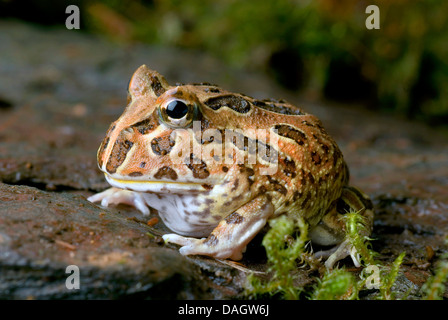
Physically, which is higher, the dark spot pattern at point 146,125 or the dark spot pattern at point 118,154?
the dark spot pattern at point 146,125

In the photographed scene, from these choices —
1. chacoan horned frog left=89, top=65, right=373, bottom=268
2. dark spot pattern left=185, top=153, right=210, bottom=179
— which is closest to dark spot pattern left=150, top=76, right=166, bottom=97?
chacoan horned frog left=89, top=65, right=373, bottom=268

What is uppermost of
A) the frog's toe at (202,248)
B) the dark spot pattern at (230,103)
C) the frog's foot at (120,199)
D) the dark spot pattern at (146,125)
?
the dark spot pattern at (230,103)

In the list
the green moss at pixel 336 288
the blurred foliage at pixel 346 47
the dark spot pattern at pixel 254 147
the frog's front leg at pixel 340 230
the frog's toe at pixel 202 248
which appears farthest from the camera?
the blurred foliage at pixel 346 47

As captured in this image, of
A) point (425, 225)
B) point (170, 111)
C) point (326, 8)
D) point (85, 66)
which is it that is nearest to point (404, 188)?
point (425, 225)

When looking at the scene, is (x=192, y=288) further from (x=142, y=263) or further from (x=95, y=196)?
(x=95, y=196)

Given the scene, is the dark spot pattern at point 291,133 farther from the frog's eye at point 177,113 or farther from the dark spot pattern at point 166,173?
the dark spot pattern at point 166,173

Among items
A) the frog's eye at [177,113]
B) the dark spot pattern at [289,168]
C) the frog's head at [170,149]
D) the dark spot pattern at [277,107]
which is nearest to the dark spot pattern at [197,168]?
the frog's head at [170,149]
